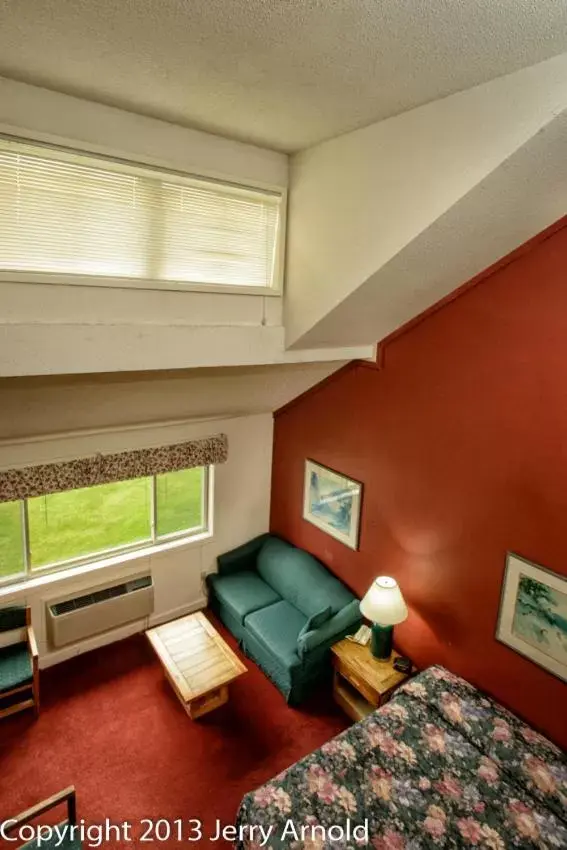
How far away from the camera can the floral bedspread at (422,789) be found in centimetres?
236

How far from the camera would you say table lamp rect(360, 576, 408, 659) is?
341 centimetres

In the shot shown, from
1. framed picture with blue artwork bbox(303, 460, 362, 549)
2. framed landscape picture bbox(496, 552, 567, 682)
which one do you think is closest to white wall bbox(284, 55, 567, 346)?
framed picture with blue artwork bbox(303, 460, 362, 549)

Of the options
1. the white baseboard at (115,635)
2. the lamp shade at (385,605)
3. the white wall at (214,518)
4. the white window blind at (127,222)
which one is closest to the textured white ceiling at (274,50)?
the white window blind at (127,222)

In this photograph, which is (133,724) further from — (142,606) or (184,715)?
(142,606)

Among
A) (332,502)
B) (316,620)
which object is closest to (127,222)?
(332,502)

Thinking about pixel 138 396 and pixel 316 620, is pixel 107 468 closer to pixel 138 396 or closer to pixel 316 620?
pixel 138 396

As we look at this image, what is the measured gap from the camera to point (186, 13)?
1536 mm

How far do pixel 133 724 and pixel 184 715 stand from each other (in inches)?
14.8

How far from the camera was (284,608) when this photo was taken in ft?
14.1

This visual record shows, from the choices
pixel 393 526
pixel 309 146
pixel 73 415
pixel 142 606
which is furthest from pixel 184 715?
pixel 309 146

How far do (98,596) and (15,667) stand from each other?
802mm

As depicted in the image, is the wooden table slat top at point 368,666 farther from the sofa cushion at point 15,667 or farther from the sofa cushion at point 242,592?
the sofa cushion at point 15,667

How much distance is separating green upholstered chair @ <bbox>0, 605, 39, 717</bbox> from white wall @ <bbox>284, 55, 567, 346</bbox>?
10.1ft

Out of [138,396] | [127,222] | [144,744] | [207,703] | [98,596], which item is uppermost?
[127,222]
